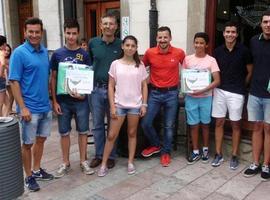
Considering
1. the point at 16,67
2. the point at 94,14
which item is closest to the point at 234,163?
the point at 16,67

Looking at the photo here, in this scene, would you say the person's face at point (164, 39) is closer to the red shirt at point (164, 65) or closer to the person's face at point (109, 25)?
the red shirt at point (164, 65)

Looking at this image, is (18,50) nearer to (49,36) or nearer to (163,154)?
(163,154)

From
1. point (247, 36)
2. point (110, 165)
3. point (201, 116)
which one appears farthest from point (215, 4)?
point (110, 165)

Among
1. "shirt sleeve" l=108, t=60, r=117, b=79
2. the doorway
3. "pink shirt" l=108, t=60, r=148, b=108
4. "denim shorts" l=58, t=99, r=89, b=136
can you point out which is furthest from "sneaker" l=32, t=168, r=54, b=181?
the doorway

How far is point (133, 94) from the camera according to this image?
14.0 ft

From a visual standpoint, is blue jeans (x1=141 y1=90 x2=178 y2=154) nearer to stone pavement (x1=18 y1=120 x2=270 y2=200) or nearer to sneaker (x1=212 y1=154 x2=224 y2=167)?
stone pavement (x1=18 y1=120 x2=270 y2=200)

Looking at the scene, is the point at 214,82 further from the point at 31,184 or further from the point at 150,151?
the point at 31,184

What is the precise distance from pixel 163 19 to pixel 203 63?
1.49 meters

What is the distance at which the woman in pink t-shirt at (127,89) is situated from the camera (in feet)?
13.9

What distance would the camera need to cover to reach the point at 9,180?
3.25 m

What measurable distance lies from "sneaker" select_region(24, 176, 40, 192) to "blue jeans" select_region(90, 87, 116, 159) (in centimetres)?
98

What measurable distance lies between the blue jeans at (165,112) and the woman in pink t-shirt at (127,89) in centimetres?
31

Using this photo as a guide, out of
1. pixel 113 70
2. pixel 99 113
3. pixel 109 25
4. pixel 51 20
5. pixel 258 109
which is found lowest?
pixel 99 113

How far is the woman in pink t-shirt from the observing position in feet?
13.9
